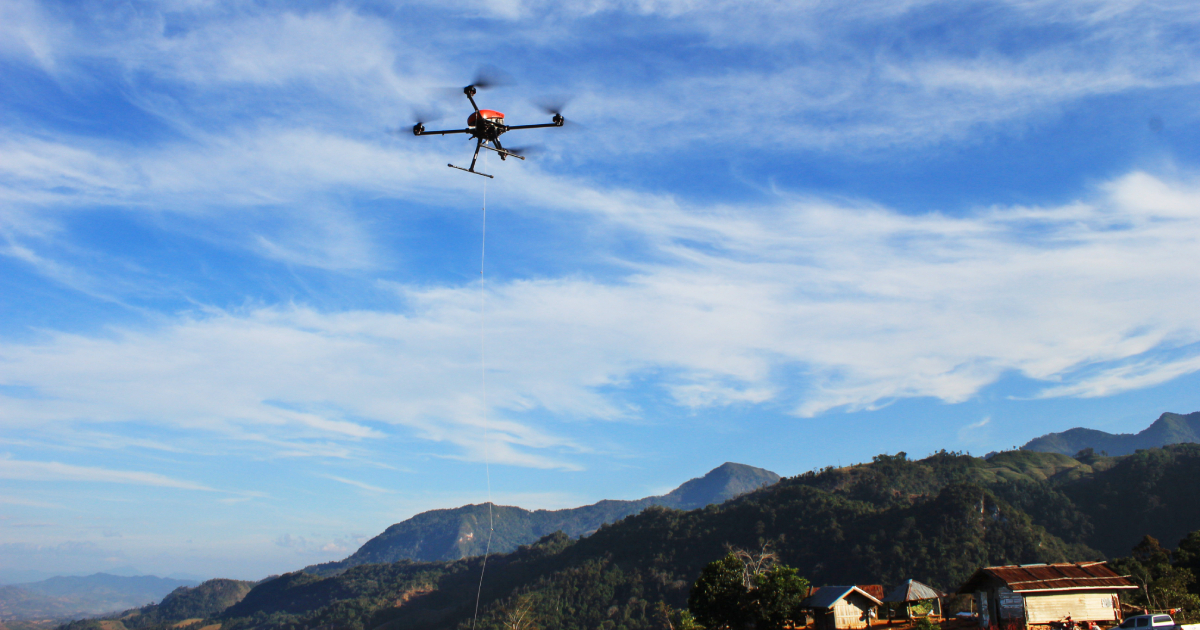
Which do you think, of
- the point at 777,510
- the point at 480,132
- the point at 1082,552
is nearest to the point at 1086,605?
the point at 480,132

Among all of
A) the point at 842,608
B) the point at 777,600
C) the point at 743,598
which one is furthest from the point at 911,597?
the point at 743,598

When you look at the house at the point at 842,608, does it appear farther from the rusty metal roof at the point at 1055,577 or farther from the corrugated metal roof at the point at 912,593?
the rusty metal roof at the point at 1055,577

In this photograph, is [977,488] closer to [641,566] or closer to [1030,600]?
[641,566]

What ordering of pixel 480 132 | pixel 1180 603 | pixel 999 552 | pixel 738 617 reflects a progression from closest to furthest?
1. pixel 480 132
2. pixel 1180 603
3. pixel 738 617
4. pixel 999 552

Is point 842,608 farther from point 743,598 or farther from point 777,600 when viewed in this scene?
point 743,598

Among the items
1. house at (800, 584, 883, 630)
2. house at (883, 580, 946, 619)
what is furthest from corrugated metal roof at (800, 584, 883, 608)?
house at (883, 580, 946, 619)

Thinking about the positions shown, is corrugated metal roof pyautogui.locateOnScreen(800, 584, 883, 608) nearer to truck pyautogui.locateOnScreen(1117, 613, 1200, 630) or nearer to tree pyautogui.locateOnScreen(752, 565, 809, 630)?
tree pyautogui.locateOnScreen(752, 565, 809, 630)
